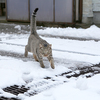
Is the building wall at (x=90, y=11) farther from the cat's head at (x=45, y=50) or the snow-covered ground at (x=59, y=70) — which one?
the cat's head at (x=45, y=50)

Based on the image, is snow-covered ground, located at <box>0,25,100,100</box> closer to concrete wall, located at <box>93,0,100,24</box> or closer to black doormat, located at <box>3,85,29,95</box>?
black doormat, located at <box>3,85,29,95</box>

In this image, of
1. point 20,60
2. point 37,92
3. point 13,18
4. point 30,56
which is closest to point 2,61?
point 20,60

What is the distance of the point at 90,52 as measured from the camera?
19.6 feet

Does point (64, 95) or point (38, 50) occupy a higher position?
point (38, 50)

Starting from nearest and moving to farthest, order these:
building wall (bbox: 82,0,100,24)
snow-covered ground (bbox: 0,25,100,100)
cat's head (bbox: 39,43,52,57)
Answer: snow-covered ground (bbox: 0,25,100,100)
cat's head (bbox: 39,43,52,57)
building wall (bbox: 82,0,100,24)

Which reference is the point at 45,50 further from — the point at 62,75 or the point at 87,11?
the point at 87,11

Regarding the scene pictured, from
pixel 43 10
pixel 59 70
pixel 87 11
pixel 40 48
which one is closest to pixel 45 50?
pixel 40 48

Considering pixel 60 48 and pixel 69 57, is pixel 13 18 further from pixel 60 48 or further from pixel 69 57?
pixel 69 57

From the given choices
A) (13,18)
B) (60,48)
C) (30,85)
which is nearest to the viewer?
(30,85)

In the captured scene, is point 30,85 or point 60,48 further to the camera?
point 60,48

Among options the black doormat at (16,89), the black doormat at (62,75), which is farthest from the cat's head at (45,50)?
the black doormat at (16,89)

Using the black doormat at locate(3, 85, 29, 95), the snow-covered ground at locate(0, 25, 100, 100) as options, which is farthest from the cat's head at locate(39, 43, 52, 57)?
the black doormat at locate(3, 85, 29, 95)

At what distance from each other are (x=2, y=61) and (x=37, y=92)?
1.82 metres

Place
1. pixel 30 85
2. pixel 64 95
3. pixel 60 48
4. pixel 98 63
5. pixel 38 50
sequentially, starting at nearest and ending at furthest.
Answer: pixel 64 95
pixel 30 85
pixel 38 50
pixel 98 63
pixel 60 48
